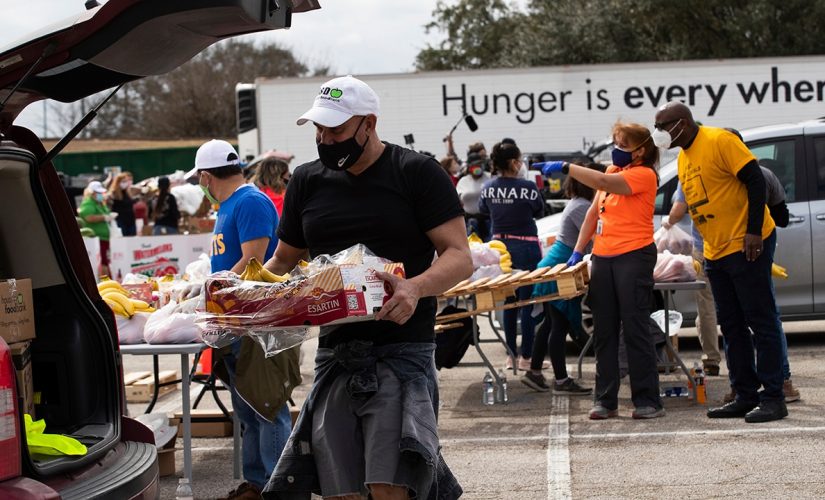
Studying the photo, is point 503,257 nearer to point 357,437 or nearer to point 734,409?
point 734,409

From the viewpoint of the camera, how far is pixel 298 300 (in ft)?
13.1

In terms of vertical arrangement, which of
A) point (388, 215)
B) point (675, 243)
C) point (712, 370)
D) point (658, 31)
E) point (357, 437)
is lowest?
point (712, 370)

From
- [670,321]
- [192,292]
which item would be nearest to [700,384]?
[670,321]

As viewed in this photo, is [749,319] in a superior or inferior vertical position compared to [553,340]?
superior

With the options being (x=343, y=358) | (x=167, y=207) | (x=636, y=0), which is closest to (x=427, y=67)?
(x=636, y=0)

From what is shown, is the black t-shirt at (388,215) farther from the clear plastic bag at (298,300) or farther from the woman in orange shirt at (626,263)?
the woman in orange shirt at (626,263)

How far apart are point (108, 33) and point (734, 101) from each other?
71.3 feet

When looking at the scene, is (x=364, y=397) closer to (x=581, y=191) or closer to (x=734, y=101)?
(x=581, y=191)

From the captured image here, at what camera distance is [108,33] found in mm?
3941

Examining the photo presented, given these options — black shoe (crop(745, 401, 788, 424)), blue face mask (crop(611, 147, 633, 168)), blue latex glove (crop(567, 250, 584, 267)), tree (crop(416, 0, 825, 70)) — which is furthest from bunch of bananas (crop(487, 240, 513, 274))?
tree (crop(416, 0, 825, 70))

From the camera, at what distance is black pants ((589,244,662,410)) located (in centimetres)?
784

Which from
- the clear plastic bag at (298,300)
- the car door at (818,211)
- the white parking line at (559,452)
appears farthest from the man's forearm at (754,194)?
the clear plastic bag at (298,300)

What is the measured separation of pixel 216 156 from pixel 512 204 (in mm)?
4139

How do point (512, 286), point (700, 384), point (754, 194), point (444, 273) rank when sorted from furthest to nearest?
point (512, 286) < point (700, 384) < point (754, 194) < point (444, 273)
